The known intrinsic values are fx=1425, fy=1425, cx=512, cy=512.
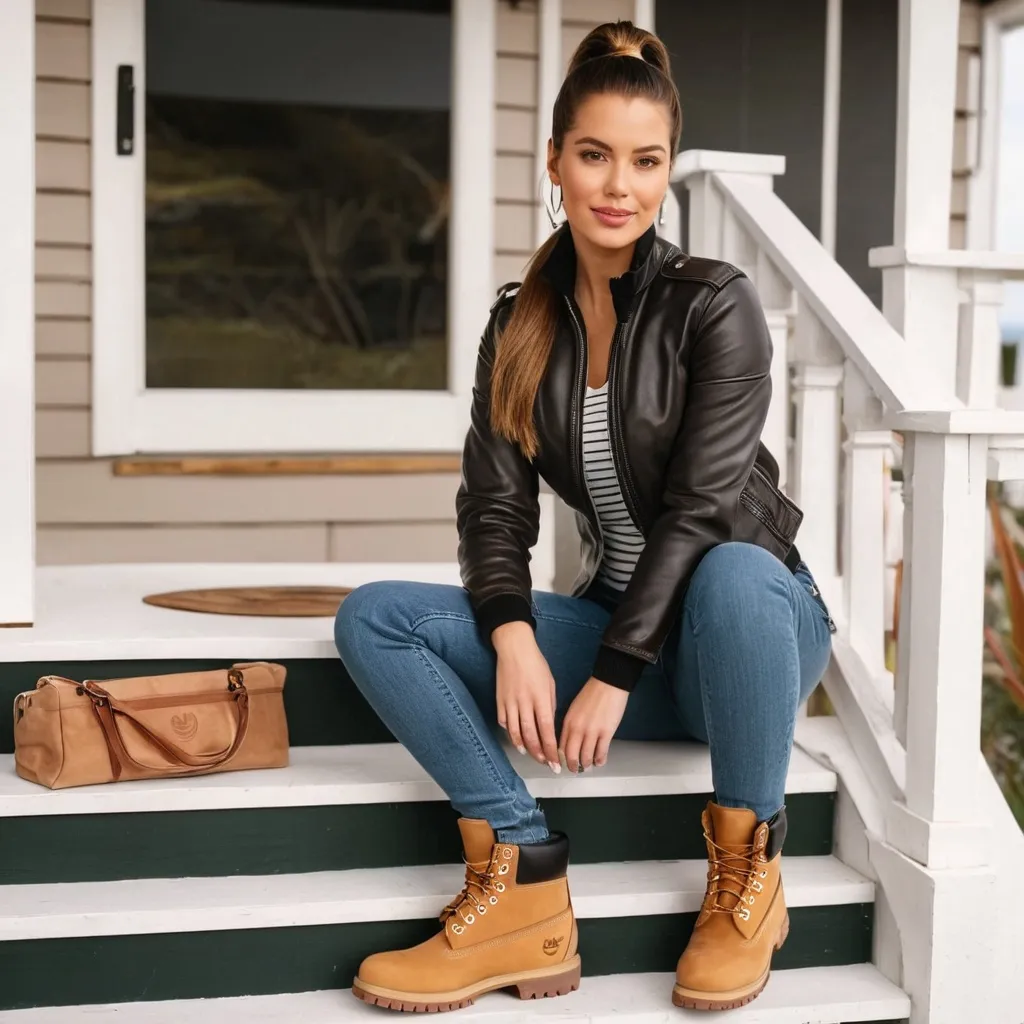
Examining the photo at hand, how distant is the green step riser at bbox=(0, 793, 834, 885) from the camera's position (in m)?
2.09

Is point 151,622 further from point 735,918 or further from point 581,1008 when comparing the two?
point 735,918

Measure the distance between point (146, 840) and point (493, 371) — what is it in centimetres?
86

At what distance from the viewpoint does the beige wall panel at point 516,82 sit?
4012 mm

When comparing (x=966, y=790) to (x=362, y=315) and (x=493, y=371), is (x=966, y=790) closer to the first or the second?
(x=493, y=371)

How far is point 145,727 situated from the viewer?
6.98ft

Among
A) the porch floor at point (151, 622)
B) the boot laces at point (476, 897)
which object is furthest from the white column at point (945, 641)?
the porch floor at point (151, 622)

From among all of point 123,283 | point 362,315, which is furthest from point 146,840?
point 362,315

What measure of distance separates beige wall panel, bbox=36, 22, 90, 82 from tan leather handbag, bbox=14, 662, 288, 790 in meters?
2.11

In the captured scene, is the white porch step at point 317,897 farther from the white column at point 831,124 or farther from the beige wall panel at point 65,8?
the white column at point 831,124

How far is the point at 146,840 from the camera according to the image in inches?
83.2

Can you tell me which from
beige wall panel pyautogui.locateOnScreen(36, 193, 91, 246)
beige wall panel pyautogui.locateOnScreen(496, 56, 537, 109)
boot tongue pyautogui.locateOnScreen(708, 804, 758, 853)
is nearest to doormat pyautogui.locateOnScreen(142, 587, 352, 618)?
boot tongue pyautogui.locateOnScreen(708, 804, 758, 853)

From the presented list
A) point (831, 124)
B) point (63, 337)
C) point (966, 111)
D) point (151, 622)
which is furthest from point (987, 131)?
point (151, 622)

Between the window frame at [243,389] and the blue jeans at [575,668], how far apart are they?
202cm

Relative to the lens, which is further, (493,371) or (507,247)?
(507,247)
